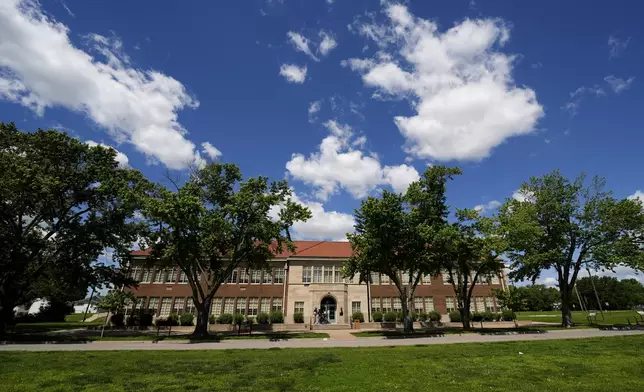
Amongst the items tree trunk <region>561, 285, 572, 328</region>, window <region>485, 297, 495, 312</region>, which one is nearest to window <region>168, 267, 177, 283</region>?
window <region>485, 297, 495, 312</region>

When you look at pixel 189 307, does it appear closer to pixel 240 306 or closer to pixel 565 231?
pixel 240 306

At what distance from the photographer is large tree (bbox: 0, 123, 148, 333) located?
25.4 m

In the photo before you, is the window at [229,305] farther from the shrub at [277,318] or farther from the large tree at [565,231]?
the large tree at [565,231]

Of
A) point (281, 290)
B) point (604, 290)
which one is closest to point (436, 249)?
point (281, 290)

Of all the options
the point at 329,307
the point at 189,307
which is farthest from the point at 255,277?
the point at 329,307

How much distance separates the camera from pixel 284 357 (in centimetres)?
1482

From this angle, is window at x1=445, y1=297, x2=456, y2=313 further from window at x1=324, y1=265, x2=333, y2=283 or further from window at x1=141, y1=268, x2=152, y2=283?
window at x1=141, y1=268, x2=152, y2=283

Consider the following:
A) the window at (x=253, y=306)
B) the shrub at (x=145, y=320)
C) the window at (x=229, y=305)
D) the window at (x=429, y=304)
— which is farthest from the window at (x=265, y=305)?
the window at (x=429, y=304)

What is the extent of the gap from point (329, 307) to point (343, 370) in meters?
31.7

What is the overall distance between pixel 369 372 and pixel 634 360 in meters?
10.1

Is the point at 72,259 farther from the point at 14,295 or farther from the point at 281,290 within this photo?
the point at 281,290

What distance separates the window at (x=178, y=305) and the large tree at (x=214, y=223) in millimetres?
15865

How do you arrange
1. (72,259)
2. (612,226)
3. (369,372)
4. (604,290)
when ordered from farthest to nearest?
(604,290), (612,226), (72,259), (369,372)

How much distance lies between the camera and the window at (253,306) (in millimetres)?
42469
